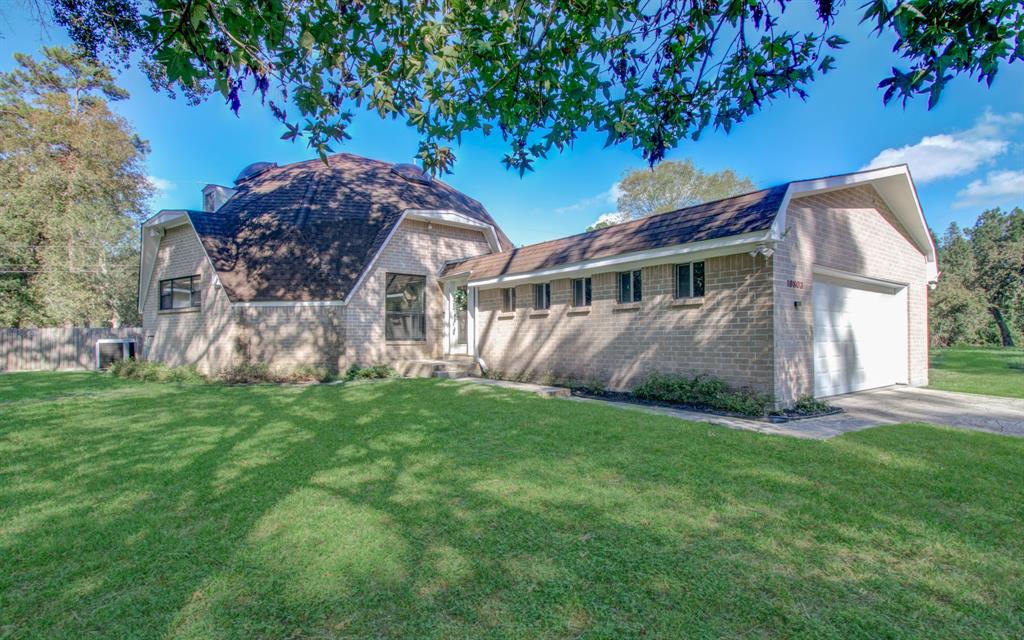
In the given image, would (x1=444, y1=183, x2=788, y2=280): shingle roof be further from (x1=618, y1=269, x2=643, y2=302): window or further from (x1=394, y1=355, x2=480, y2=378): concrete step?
(x1=394, y1=355, x2=480, y2=378): concrete step

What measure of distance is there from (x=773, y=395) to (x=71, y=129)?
3414cm

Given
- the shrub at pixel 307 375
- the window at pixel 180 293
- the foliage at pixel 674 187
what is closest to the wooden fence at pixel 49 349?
the window at pixel 180 293

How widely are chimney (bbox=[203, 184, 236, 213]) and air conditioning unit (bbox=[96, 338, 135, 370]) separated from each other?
6.19 meters

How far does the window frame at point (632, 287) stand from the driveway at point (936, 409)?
4.03 m

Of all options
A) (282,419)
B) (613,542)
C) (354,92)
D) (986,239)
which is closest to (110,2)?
(354,92)

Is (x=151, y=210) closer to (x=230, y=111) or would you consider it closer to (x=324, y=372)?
(x=324, y=372)

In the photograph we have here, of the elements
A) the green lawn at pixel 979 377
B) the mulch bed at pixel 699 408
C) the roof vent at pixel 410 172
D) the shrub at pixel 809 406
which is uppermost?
the roof vent at pixel 410 172

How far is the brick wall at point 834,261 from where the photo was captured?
8.16 metres

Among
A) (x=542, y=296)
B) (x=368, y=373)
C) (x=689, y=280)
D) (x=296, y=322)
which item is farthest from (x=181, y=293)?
(x=689, y=280)

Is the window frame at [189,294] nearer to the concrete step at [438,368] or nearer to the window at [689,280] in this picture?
the concrete step at [438,368]

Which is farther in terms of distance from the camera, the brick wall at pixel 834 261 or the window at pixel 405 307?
the window at pixel 405 307

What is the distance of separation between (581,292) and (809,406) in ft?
17.4

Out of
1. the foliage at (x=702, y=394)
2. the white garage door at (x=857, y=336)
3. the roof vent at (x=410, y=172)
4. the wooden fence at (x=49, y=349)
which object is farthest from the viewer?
the wooden fence at (x=49, y=349)

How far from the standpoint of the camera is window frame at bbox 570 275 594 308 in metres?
11.2
